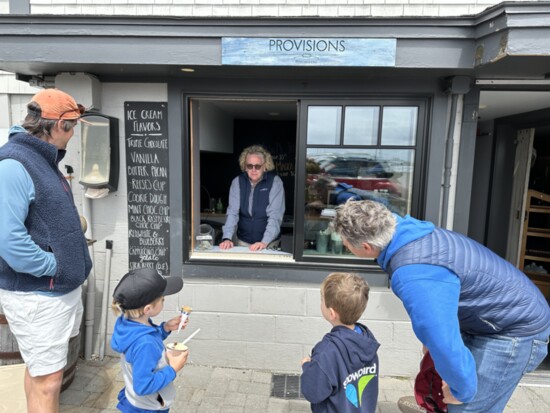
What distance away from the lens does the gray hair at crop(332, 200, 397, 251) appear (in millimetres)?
1550

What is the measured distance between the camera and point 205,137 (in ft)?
15.4

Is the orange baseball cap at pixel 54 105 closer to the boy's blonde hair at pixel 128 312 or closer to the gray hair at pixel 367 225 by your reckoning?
the boy's blonde hair at pixel 128 312

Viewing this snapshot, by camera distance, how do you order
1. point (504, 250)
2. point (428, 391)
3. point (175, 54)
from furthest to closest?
1. point (504, 250)
2. point (175, 54)
3. point (428, 391)

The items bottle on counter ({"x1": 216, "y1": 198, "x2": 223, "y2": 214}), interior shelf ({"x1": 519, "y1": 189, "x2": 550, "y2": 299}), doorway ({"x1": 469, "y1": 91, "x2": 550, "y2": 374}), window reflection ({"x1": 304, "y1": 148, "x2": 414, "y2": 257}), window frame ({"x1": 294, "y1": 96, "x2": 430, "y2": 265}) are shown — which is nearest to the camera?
window frame ({"x1": 294, "y1": 96, "x2": 430, "y2": 265})

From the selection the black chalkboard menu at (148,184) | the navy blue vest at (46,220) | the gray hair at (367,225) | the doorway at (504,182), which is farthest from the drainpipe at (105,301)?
the doorway at (504,182)

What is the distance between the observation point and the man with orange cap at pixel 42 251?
5.95ft

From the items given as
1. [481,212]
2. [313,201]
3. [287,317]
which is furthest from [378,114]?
[481,212]

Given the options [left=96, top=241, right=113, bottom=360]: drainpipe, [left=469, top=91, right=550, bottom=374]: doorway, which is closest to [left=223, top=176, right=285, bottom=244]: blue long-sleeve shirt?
[left=96, top=241, right=113, bottom=360]: drainpipe


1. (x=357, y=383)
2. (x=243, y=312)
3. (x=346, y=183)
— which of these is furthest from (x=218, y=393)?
(x=346, y=183)

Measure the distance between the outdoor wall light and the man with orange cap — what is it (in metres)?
1.00

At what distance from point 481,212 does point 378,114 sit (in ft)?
10.2

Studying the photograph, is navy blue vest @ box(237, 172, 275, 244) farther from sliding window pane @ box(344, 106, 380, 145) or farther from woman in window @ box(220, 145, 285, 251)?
sliding window pane @ box(344, 106, 380, 145)

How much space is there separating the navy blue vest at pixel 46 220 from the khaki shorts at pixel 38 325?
0.06 meters

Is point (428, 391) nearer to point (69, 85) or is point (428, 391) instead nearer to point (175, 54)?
point (175, 54)
